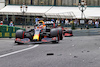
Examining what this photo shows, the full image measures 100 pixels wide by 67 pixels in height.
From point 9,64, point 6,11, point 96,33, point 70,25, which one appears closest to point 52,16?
point 70,25

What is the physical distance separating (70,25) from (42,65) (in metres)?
31.8

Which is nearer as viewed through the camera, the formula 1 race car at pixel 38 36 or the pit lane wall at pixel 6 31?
the formula 1 race car at pixel 38 36

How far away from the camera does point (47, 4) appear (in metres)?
51.2

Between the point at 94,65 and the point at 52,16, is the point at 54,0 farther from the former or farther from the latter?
the point at 94,65

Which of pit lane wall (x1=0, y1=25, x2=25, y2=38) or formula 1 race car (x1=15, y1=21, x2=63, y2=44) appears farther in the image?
pit lane wall (x1=0, y1=25, x2=25, y2=38)

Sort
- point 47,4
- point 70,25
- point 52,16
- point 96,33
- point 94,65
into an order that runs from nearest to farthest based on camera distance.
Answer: point 94,65 → point 96,33 → point 70,25 → point 52,16 → point 47,4

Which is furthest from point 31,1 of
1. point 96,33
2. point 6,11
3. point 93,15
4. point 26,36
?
point 26,36

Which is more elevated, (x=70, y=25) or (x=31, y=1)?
(x=31, y=1)

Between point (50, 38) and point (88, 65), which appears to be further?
point (50, 38)

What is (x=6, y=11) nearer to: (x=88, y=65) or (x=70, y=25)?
(x=70, y=25)

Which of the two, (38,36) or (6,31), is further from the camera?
(6,31)

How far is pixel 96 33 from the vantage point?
85.7 feet

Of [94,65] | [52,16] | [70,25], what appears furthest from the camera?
[52,16]

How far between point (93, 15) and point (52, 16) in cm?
597
